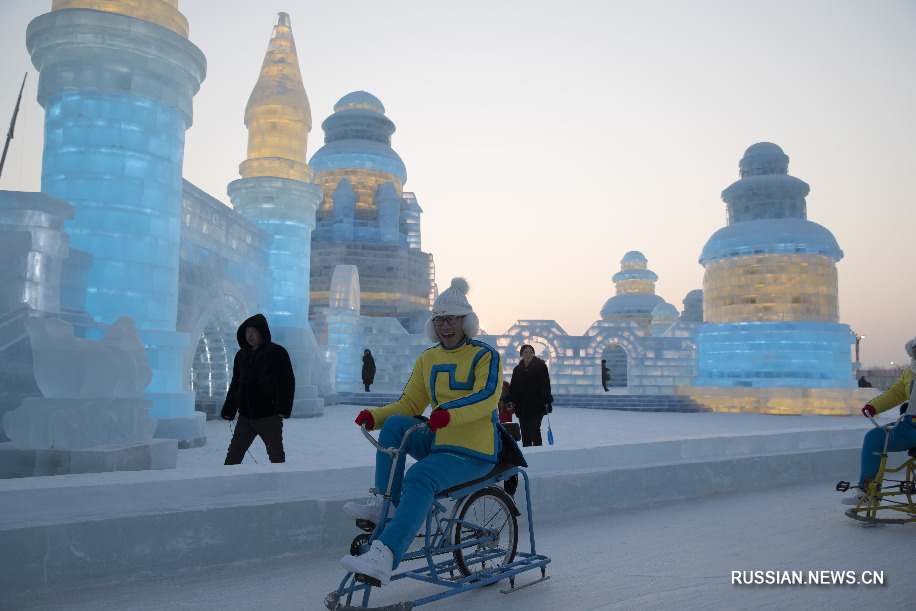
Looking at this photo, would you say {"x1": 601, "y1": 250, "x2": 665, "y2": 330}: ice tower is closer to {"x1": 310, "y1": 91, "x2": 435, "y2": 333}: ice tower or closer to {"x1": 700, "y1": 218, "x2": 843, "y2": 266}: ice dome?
{"x1": 310, "y1": 91, "x2": 435, "y2": 333}: ice tower

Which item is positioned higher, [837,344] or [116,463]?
[837,344]

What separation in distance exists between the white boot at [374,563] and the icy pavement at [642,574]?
64cm

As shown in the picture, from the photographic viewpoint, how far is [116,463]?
17.7ft

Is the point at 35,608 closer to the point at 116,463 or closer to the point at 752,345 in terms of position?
the point at 116,463

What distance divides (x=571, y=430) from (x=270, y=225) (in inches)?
315

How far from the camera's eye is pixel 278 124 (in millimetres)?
14852

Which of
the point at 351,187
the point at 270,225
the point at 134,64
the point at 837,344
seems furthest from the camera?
the point at 351,187

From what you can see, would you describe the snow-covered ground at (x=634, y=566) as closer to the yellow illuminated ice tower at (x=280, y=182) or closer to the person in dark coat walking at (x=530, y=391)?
the person in dark coat walking at (x=530, y=391)

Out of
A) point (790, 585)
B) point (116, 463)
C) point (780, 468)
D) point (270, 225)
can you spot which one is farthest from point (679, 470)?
point (270, 225)

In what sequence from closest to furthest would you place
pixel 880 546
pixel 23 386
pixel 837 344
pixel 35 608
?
pixel 35 608 → pixel 880 546 → pixel 23 386 → pixel 837 344

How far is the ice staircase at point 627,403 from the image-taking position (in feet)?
68.3

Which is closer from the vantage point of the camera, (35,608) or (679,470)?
(35,608)

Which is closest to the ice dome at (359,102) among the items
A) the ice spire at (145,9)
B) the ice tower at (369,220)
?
the ice tower at (369,220)

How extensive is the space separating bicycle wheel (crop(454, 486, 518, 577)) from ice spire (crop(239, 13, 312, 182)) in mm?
12622
